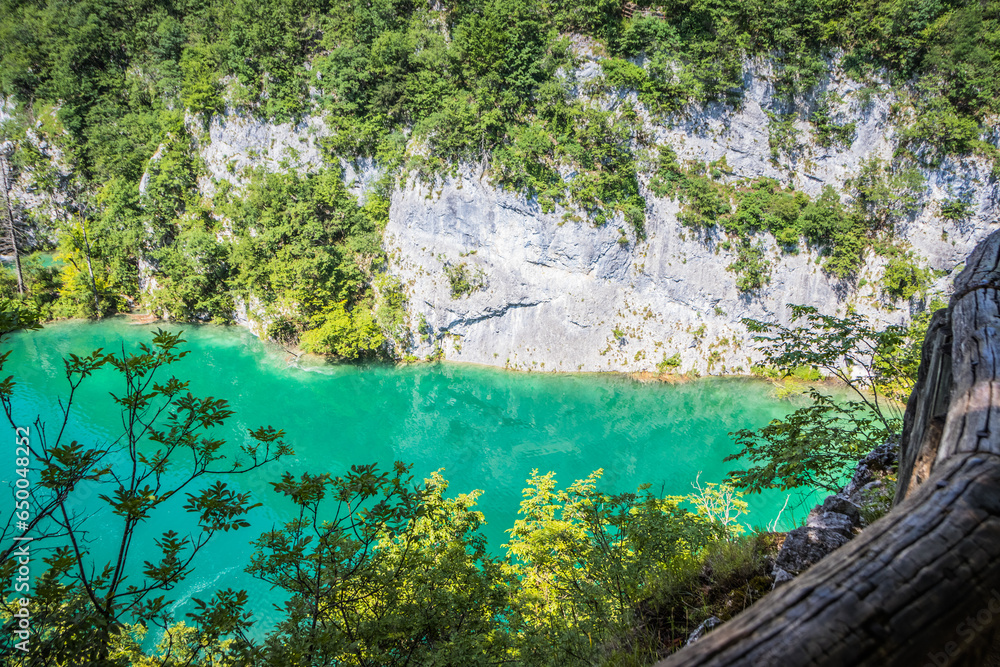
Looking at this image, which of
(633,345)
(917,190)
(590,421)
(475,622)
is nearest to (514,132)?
(633,345)

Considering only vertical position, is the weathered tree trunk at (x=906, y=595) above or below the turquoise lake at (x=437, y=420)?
above

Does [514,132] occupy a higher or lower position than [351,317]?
higher

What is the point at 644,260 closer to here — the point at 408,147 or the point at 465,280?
the point at 465,280

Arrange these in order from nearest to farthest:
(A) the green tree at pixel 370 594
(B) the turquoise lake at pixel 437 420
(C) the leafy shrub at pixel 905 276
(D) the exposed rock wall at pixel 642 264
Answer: (A) the green tree at pixel 370 594
(B) the turquoise lake at pixel 437 420
(C) the leafy shrub at pixel 905 276
(D) the exposed rock wall at pixel 642 264

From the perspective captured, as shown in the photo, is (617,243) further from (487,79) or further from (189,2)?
(189,2)

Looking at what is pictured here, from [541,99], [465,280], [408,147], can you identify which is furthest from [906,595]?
[408,147]

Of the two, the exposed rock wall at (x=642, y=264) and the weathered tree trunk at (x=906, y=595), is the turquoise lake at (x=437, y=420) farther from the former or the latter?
the weathered tree trunk at (x=906, y=595)

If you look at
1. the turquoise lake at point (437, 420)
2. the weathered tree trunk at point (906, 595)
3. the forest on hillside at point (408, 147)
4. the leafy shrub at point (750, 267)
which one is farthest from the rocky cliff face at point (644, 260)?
the weathered tree trunk at point (906, 595)
